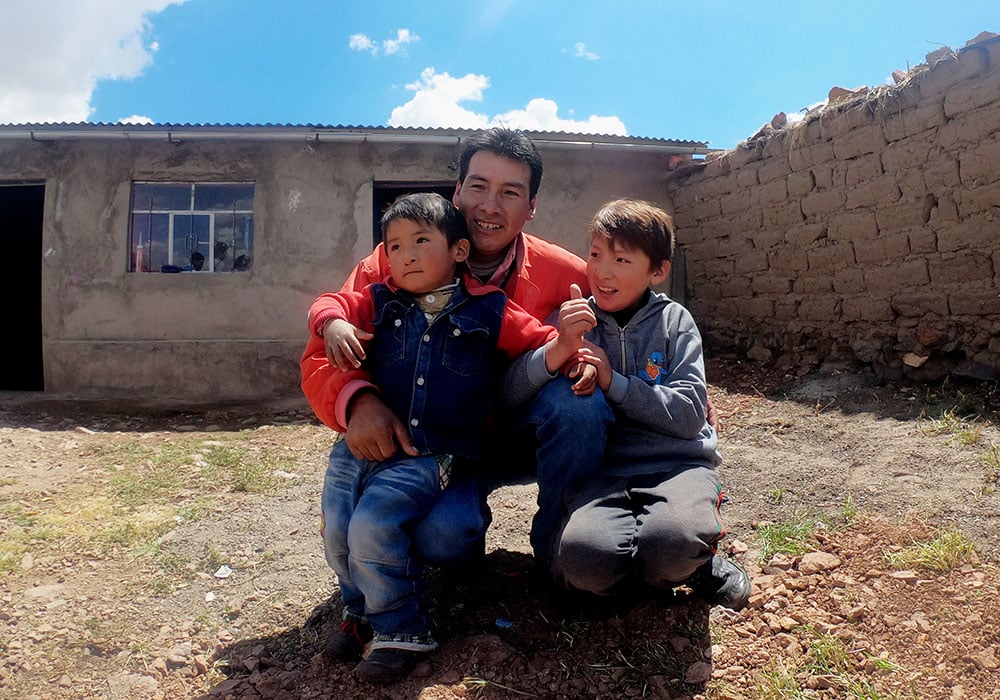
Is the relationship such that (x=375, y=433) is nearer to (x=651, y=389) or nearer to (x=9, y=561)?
(x=651, y=389)

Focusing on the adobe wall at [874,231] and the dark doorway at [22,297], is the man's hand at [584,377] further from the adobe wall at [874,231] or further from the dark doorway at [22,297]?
the dark doorway at [22,297]

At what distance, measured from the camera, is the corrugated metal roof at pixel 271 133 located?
22.8ft

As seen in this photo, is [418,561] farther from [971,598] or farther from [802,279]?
[802,279]

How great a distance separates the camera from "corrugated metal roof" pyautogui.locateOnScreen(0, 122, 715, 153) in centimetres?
694

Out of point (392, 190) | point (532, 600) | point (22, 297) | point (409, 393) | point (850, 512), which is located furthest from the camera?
point (22, 297)

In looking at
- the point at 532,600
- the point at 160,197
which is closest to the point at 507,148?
the point at 532,600

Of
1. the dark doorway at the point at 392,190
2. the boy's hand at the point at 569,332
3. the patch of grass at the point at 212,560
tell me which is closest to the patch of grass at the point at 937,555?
the boy's hand at the point at 569,332

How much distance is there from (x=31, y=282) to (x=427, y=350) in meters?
10.9

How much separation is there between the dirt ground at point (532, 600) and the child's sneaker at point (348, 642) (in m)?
0.04

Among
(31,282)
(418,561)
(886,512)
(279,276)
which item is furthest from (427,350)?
(31,282)

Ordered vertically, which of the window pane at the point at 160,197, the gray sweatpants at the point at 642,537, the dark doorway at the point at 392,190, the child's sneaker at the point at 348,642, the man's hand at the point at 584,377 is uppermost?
the dark doorway at the point at 392,190

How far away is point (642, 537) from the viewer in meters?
1.73

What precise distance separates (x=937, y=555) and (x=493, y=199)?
6.12 ft

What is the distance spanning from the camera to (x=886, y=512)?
264 centimetres
